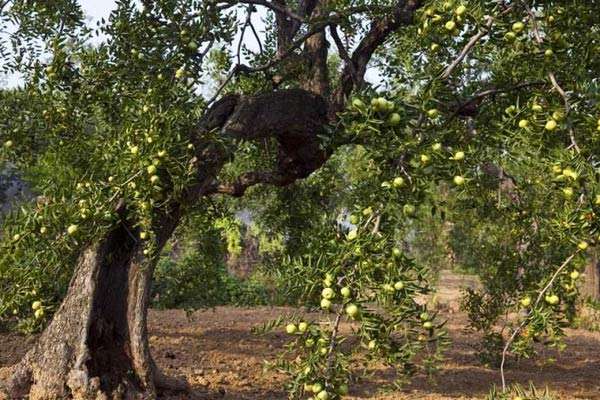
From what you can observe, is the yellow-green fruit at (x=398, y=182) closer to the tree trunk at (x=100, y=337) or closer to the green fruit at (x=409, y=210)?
the green fruit at (x=409, y=210)

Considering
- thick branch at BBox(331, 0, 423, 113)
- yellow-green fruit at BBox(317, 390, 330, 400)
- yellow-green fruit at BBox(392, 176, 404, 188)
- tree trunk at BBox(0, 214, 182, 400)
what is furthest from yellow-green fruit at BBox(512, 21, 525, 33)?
tree trunk at BBox(0, 214, 182, 400)

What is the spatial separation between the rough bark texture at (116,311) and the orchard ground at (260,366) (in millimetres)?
619

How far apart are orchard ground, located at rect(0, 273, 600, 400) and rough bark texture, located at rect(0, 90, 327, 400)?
619mm

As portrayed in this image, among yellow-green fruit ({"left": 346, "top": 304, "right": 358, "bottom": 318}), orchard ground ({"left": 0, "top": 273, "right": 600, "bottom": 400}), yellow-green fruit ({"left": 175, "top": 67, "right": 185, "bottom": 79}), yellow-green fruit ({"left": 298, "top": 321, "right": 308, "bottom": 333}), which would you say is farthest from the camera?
orchard ground ({"left": 0, "top": 273, "right": 600, "bottom": 400})

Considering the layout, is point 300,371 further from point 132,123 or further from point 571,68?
point 571,68

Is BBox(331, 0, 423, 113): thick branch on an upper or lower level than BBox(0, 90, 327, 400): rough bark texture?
upper

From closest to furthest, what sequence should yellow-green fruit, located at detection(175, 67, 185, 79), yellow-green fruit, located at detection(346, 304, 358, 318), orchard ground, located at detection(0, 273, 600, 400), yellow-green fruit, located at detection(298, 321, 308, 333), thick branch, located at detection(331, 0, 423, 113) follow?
yellow-green fruit, located at detection(346, 304, 358, 318), yellow-green fruit, located at detection(298, 321, 308, 333), yellow-green fruit, located at detection(175, 67, 185, 79), thick branch, located at detection(331, 0, 423, 113), orchard ground, located at detection(0, 273, 600, 400)

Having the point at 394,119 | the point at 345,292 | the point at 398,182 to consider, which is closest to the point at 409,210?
the point at 398,182

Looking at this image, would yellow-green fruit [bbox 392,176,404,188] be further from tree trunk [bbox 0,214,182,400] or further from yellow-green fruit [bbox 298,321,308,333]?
tree trunk [bbox 0,214,182,400]

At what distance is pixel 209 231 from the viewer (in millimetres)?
7281

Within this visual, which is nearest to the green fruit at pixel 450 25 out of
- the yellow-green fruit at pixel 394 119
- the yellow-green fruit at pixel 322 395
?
the yellow-green fruit at pixel 394 119

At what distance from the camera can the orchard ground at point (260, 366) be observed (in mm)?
6703

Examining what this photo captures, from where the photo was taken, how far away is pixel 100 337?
4.93 m

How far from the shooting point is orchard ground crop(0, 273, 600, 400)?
22.0 ft
